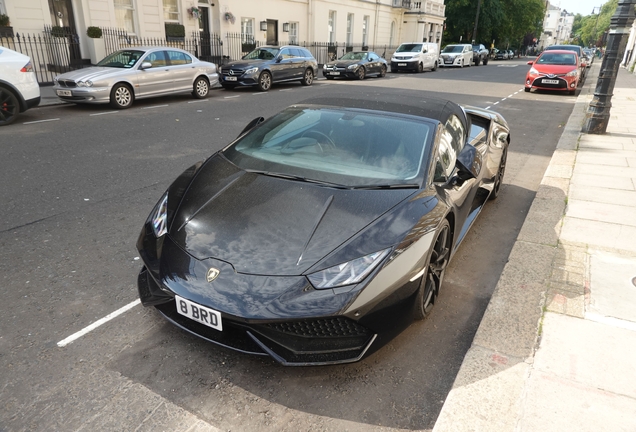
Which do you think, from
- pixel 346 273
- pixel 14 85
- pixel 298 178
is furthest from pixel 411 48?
pixel 346 273

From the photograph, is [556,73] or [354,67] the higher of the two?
[556,73]

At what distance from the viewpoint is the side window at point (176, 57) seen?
43.0 ft

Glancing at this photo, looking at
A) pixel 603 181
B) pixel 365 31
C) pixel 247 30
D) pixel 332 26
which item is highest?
pixel 332 26

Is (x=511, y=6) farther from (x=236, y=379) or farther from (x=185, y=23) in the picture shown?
(x=236, y=379)

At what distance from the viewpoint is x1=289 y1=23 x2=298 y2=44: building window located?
28.2 metres

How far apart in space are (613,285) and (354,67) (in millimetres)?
19793

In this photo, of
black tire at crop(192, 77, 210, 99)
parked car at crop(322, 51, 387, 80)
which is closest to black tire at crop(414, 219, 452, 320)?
black tire at crop(192, 77, 210, 99)

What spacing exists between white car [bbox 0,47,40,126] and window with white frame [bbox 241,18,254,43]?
1643 cm

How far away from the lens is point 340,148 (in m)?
3.47

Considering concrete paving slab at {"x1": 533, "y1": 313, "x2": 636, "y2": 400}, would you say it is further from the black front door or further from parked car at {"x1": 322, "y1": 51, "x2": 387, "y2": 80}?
the black front door

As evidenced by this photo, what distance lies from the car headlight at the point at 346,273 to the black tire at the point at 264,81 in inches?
568

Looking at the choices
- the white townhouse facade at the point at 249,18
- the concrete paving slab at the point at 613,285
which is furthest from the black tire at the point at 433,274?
the white townhouse facade at the point at 249,18

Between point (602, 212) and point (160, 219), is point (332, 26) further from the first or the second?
point (160, 219)

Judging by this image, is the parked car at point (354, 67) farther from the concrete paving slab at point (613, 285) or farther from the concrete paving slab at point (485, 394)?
the concrete paving slab at point (485, 394)
